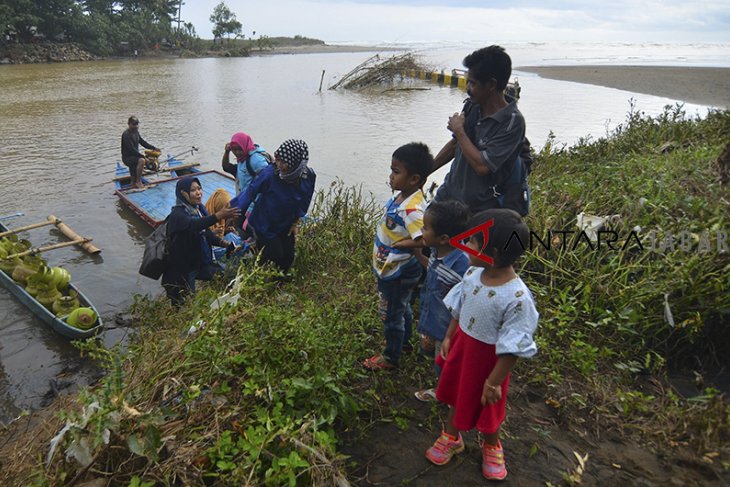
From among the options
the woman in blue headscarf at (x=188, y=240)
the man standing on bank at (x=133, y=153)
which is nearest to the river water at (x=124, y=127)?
the woman in blue headscarf at (x=188, y=240)

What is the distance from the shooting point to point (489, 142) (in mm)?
2766

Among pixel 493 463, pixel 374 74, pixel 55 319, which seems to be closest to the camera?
pixel 493 463

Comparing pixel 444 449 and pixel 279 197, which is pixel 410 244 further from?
pixel 279 197

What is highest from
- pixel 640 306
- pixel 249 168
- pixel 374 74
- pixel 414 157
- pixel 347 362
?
pixel 374 74

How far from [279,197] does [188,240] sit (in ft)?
3.04

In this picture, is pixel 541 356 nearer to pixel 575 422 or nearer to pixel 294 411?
pixel 575 422

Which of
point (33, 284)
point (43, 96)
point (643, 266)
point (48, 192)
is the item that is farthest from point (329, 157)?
point (43, 96)

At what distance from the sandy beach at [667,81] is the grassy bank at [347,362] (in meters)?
16.1

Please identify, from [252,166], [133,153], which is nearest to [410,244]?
[252,166]

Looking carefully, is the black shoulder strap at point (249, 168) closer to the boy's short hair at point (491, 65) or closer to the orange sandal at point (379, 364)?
the orange sandal at point (379, 364)

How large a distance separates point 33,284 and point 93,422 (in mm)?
3790

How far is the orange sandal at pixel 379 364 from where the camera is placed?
3150 mm

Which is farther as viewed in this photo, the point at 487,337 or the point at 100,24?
the point at 100,24

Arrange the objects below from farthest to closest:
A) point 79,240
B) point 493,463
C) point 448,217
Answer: point 79,240 < point 448,217 < point 493,463
